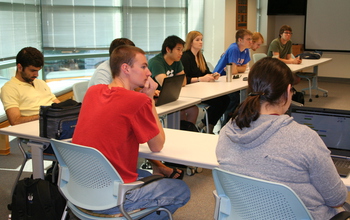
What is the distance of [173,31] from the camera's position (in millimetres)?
7586

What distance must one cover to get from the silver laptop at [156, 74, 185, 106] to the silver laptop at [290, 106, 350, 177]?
149cm

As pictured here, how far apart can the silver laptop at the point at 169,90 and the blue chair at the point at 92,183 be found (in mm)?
1464

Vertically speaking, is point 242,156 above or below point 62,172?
above

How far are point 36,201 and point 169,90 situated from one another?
1555 mm

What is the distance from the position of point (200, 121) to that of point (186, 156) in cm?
310

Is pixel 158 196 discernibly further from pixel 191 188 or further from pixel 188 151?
pixel 191 188

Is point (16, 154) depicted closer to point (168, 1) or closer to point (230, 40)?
point (168, 1)

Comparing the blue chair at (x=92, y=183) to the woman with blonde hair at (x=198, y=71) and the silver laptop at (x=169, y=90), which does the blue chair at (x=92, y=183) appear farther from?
the woman with blonde hair at (x=198, y=71)

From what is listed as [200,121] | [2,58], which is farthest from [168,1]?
[2,58]

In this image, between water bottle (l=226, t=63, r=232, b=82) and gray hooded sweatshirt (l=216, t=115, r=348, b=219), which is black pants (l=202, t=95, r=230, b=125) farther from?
gray hooded sweatshirt (l=216, t=115, r=348, b=219)

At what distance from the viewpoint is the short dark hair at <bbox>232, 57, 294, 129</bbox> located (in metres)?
1.73

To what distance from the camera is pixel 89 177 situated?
1992 millimetres

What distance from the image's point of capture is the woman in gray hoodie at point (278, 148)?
160 centimetres

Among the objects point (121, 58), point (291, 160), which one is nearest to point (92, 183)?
point (121, 58)
